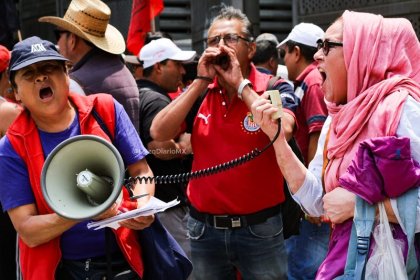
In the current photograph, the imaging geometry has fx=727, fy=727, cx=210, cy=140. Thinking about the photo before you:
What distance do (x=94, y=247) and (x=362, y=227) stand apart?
1.25 metres

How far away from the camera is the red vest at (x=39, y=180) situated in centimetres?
331

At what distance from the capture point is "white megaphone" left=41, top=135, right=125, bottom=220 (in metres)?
3.09

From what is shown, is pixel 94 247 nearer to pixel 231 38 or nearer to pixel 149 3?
pixel 231 38

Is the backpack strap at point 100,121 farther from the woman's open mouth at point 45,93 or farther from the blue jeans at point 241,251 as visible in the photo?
the blue jeans at point 241,251

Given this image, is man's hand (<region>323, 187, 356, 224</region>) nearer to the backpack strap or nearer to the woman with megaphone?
the woman with megaphone

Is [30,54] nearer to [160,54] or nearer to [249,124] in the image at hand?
[249,124]

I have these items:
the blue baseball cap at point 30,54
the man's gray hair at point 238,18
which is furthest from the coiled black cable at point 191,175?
the man's gray hair at point 238,18

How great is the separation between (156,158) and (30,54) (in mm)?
1969

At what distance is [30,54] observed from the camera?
3.36 metres

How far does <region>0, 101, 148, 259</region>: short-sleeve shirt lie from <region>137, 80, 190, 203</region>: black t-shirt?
1549 millimetres

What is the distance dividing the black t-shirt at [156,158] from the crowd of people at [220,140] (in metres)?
0.01

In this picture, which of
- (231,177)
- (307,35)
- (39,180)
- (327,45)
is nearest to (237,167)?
(231,177)

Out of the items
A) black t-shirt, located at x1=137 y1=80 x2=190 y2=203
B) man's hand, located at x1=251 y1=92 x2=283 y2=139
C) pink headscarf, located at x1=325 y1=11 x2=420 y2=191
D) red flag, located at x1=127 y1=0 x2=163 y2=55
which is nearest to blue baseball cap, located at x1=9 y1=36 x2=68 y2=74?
man's hand, located at x1=251 y1=92 x2=283 y2=139

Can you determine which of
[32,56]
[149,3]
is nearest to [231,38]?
[32,56]
